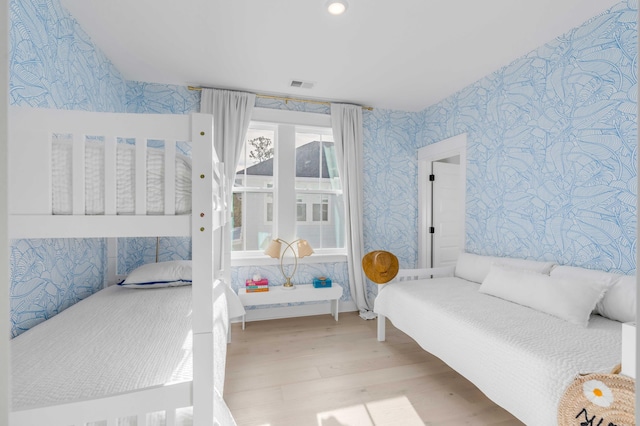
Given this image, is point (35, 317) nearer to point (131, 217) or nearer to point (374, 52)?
point (131, 217)

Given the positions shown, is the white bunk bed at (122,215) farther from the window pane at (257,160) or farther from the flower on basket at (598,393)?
the window pane at (257,160)

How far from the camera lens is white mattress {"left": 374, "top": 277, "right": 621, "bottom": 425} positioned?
1.32m

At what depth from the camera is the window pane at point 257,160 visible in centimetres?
339

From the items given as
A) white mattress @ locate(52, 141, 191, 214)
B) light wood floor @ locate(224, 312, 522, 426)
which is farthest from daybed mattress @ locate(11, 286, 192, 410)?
light wood floor @ locate(224, 312, 522, 426)

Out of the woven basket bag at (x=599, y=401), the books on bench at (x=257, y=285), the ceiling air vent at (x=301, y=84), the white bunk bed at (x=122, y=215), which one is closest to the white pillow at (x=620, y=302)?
the woven basket bag at (x=599, y=401)

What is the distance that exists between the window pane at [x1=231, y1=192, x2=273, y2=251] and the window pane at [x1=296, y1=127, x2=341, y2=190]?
18.3 inches

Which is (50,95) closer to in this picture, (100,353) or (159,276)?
(159,276)

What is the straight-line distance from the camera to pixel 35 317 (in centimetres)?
165

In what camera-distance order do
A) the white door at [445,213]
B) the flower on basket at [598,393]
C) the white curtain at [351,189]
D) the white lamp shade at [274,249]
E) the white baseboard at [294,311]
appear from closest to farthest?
the flower on basket at [598,393] → the white lamp shade at [274,249] → the white baseboard at [294,311] → the white curtain at [351,189] → the white door at [445,213]

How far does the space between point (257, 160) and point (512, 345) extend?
2.88 meters

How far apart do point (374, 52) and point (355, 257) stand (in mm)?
2110

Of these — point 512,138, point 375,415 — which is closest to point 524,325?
point 375,415

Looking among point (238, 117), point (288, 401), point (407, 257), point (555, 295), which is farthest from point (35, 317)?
point (407, 257)

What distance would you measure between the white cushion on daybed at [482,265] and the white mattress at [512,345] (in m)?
0.37
